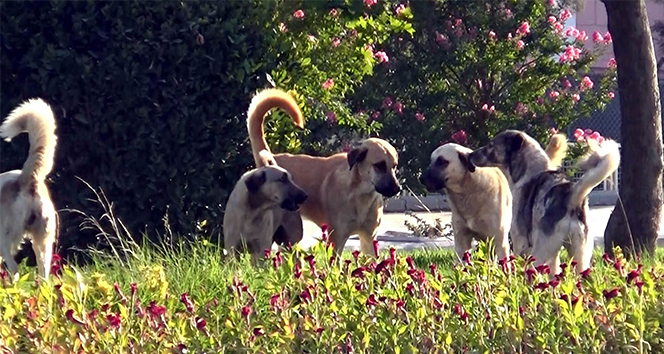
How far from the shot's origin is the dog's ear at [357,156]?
8.85 meters

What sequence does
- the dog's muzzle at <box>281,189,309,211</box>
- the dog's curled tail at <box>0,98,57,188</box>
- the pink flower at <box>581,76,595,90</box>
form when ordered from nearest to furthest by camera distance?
the dog's curled tail at <box>0,98,57,188</box> → the dog's muzzle at <box>281,189,309,211</box> → the pink flower at <box>581,76,595,90</box>

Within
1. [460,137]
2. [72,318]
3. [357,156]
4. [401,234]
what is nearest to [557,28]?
[460,137]

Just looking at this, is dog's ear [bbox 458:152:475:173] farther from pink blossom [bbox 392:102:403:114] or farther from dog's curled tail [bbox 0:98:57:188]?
pink blossom [bbox 392:102:403:114]

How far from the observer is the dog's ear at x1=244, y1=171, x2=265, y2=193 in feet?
27.0

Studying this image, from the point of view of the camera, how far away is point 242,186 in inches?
326

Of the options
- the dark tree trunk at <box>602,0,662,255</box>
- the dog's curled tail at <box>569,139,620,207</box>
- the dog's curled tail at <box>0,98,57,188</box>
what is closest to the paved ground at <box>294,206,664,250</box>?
the dark tree trunk at <box>602,0,662,255</box>

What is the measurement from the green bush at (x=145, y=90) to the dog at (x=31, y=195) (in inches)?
50.8

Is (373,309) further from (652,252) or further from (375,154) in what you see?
(652,252)

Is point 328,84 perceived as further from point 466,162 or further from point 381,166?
point 466,162

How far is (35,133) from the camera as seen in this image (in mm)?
7543

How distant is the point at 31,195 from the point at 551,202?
133 inches

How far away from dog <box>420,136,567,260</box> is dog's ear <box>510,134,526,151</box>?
0.36 meters

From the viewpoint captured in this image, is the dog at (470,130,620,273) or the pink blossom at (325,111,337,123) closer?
the dog at (470,130,620,273)

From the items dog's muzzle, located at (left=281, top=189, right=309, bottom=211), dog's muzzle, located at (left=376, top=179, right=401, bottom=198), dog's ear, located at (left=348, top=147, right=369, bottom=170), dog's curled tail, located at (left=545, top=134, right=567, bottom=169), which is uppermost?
dog's curled tail, located at (left=545, top=134, right=567, bottom=169)
